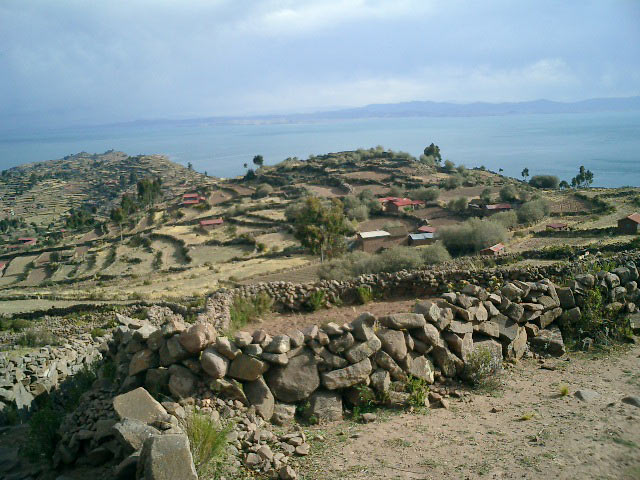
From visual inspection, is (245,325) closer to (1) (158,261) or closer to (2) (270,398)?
(2) (270,398)

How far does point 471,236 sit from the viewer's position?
32.2m

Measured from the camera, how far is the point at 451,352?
680 cm

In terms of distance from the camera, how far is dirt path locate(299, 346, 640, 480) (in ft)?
14.8

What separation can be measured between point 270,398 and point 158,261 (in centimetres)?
4573

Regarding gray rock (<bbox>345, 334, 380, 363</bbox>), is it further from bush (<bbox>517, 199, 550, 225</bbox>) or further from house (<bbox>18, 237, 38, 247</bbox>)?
house (<bbox>18, 237, 38, 247</bbox>)

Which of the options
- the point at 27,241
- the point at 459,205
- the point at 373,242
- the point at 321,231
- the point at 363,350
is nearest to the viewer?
the point at 363,350

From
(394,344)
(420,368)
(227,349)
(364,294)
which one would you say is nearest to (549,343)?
(420,368)

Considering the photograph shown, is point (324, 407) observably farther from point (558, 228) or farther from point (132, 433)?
point (558, 228)

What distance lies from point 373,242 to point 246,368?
32163 mm

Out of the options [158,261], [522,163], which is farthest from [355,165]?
[522,163]

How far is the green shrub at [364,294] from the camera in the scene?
10281 millimetres

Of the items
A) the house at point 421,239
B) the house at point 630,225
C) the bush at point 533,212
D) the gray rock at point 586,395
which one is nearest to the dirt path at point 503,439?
the gray rock at point 586,395

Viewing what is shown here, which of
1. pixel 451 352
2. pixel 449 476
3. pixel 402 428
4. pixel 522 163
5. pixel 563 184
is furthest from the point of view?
pixel 522 163

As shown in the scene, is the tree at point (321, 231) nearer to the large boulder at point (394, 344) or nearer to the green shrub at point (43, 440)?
the large boulder at point (394, 344)
